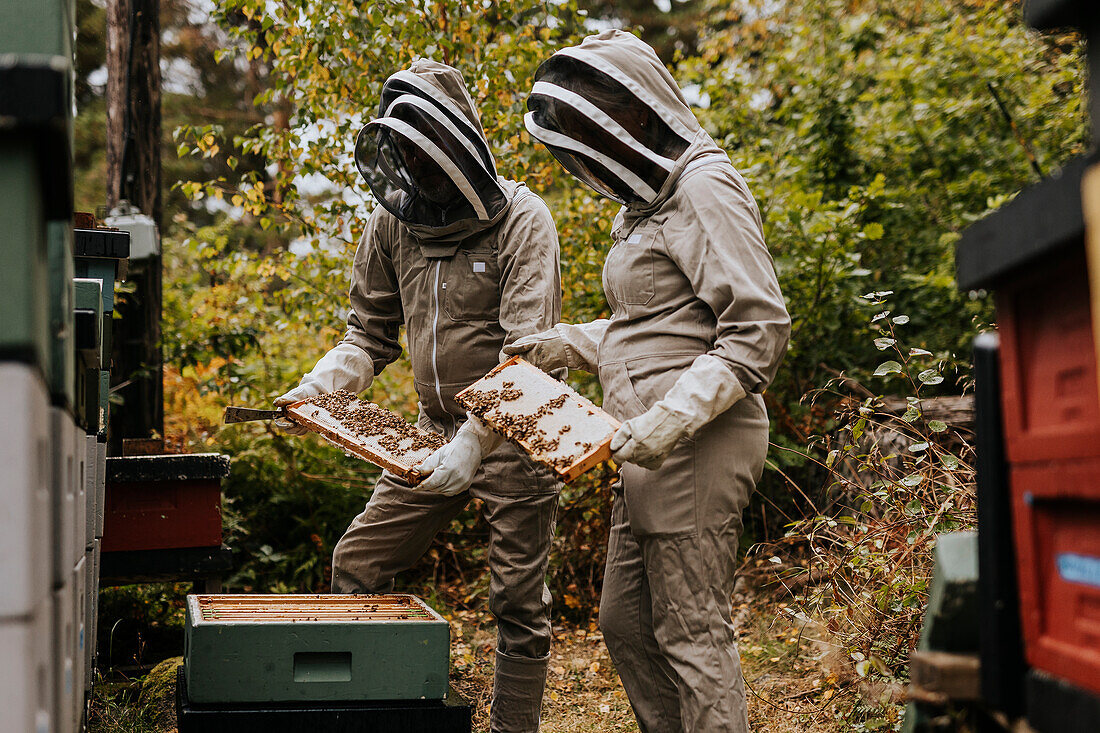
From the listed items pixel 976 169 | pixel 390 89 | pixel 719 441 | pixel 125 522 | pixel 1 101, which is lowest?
pixel 125 522

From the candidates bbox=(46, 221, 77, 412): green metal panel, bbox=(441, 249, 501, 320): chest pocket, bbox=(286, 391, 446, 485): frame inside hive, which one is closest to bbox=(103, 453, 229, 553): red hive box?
bbox=(286, 391, 446, 485): frame inside hive

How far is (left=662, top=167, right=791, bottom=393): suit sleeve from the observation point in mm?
2432

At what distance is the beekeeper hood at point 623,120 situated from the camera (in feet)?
8.67

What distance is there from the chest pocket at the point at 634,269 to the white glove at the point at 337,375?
1124 millimetres

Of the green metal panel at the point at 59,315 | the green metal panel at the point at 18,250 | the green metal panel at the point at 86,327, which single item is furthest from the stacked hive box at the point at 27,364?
the green metal panel at the point at 86,327

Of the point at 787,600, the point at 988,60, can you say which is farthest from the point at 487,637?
the point at 988,60

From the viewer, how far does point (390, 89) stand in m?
3.29

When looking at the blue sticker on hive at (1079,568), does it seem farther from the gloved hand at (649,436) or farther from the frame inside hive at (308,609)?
the frame inside hive at (308,609)

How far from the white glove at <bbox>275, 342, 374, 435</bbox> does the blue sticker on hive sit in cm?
237

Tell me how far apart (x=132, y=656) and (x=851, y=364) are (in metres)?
4.20

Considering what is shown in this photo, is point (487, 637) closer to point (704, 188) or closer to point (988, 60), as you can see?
point (704, 188)

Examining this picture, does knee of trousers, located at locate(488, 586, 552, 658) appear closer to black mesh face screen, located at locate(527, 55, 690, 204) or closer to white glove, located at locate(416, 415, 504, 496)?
white glove, located at locate(416, 415, 504, 496)

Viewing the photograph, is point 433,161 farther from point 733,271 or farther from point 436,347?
point 733,271

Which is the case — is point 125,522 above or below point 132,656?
above
